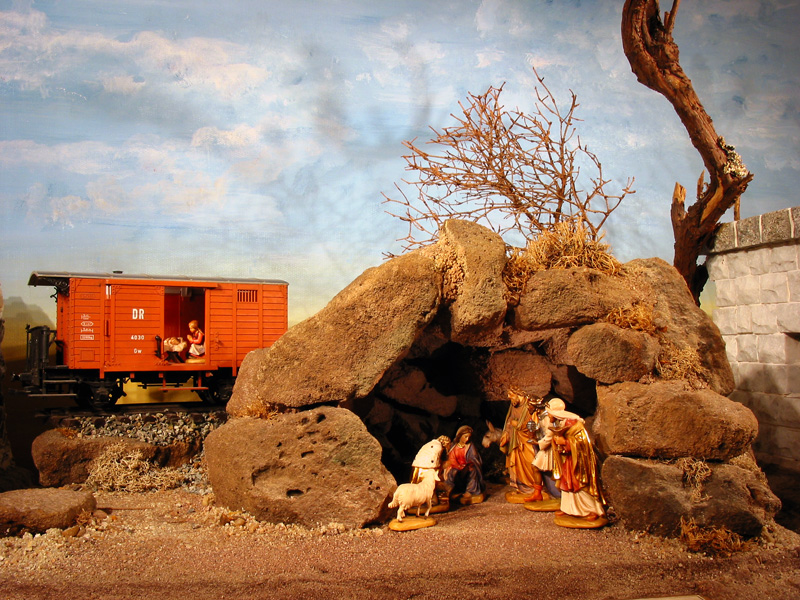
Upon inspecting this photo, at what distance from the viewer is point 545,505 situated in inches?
248

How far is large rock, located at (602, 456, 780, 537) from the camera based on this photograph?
206 inches

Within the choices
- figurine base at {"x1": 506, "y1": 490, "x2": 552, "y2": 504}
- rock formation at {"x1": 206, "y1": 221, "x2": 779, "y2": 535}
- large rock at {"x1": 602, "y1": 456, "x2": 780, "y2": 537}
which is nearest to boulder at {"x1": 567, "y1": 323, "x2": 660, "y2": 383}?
rock formation at {"x1": 206, "y1": 221, "x2": 779, "y2": 535}

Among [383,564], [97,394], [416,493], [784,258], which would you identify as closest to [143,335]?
[97,394]

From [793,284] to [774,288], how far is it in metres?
0.26

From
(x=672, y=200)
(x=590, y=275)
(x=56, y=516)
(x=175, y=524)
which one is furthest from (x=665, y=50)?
(x=56, y=516)

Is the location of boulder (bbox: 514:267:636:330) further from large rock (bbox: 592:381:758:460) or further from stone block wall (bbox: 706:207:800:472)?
stone block wall (bbox: 706:207:800:472)

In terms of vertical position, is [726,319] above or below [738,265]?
below

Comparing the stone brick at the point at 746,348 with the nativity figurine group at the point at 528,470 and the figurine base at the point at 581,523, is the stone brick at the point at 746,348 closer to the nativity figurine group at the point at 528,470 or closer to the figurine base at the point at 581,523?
the nativity figurine group at the point at 528,470

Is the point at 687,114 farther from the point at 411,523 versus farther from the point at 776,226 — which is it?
the point at 411,523

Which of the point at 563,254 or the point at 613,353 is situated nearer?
the point at 613,353

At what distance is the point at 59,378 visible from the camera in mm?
8297

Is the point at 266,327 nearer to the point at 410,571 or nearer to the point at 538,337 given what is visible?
the point at 538,337

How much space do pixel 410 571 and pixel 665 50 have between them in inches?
330

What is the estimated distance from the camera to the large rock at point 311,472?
565cm
